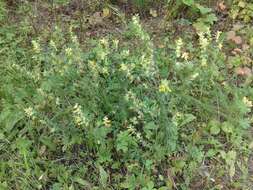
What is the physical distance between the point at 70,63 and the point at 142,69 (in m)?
0.52

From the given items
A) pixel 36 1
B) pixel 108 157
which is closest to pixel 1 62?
pixel 36 1


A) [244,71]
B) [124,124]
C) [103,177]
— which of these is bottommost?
[103,177]

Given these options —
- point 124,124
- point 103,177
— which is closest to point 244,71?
point 124,124

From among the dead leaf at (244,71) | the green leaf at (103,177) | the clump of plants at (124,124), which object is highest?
the dead leaf at (244,71)

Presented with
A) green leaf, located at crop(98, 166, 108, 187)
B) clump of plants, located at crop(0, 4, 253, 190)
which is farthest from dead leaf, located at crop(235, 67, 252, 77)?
green leaf, located at crop(98, 166, 108, 187)

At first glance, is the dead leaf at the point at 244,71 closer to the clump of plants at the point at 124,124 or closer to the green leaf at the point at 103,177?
the clump of plants at the point at 124,124

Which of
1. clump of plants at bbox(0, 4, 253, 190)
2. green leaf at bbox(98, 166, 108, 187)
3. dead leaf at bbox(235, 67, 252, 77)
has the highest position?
dead leaf at bbox(235, 67, 252, 77)

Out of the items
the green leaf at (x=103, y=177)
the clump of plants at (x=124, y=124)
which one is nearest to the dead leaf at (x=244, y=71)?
the clump of plants at (x=124, y=124)

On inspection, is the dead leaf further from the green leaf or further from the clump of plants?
the green leaf

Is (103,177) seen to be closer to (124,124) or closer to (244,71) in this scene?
(124,124)

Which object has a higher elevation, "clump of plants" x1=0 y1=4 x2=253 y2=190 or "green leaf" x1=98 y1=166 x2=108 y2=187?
"clump of plants" x1=0 y1=4 x2=253 y2=190

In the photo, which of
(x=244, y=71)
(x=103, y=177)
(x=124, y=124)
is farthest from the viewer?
(x=244, y=71)

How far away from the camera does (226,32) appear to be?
4.06 m

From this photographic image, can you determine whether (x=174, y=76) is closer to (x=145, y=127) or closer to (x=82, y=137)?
(x=145, y=127)
